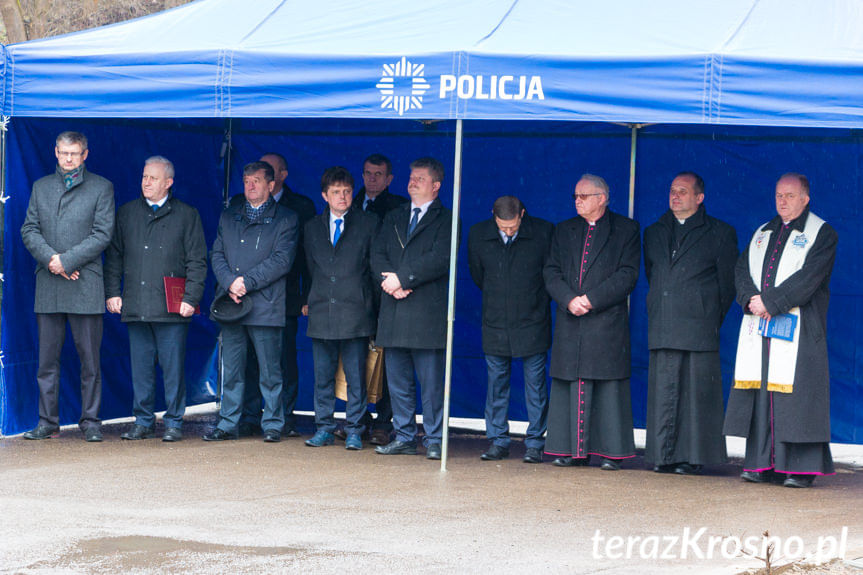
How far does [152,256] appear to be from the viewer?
24.4 ft

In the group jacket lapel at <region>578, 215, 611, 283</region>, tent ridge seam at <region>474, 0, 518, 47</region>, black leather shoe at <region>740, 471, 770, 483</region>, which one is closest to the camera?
tent ridge seam at <region>474, 0, 518, 47</region>

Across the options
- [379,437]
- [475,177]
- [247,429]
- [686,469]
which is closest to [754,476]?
[686,469]

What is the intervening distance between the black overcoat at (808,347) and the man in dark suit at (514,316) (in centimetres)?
129

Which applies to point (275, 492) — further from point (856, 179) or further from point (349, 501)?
point (856, 179)

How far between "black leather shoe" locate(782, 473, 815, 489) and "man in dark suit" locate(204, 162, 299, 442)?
2.99 m

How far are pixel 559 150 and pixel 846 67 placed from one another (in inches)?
107

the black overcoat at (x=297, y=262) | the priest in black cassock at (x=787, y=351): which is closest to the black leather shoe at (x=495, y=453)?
the priest in black cassock at (x=787, y=351)

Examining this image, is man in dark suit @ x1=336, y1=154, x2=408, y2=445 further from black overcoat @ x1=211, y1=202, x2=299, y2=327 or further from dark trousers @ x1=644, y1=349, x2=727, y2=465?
dark trousers @ x1=644, y1=349, x2=727, y2=465

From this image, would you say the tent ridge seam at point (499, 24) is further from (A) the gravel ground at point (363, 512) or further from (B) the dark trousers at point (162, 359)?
(B) the dark trousers at point (162, 359)

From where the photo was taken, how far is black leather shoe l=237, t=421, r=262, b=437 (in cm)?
788

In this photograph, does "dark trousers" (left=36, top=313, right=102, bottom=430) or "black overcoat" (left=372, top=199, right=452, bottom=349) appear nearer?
"black overcoat" (left=372, top=199, right=452, bottom=349)

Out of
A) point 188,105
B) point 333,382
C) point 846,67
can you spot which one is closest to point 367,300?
point 333,382

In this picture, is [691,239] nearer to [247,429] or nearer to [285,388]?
[285,388]

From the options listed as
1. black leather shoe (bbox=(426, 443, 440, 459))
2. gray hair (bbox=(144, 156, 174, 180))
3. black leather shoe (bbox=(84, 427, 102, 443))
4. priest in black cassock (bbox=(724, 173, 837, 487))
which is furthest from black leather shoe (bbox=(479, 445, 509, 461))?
gray hair (bbox=(144, 156, 174, 180))
